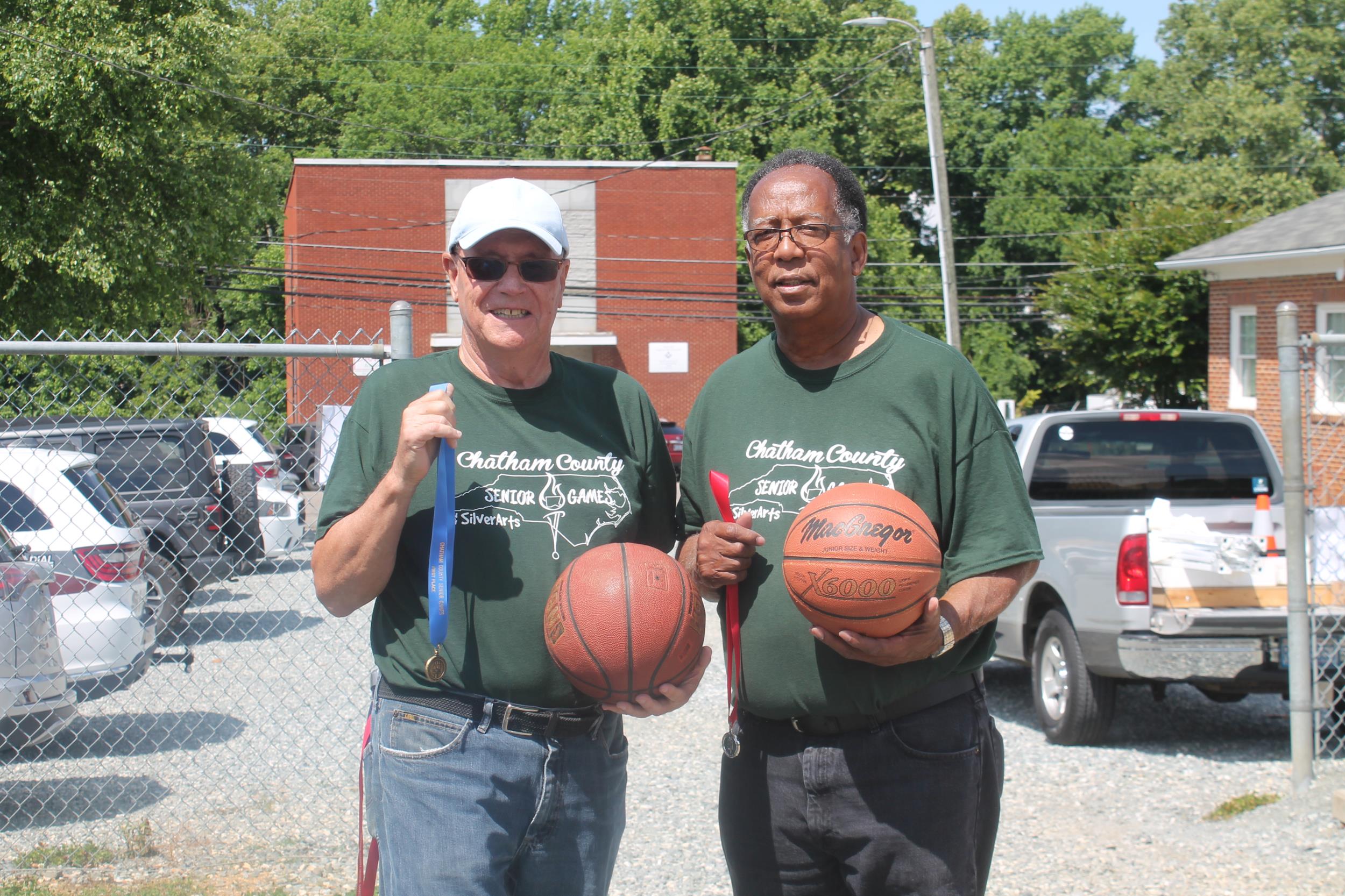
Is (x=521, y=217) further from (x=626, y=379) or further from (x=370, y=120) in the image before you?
(x=370, y=120)

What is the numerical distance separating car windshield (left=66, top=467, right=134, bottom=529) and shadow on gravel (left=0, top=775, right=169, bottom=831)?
68.5 inches

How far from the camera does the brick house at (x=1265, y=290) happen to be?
19.1m

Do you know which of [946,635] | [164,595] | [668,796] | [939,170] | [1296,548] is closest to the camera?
[946,635]

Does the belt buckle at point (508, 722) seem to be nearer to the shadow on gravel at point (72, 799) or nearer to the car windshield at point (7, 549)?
the shadow on gravel at point (72, 799)

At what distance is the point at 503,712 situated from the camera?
2598mm

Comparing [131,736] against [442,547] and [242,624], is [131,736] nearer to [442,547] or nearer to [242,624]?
[242,624]

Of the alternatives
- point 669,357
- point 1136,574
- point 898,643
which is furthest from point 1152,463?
point 669,357

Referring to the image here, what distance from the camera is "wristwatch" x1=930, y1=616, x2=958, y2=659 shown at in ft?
8.21

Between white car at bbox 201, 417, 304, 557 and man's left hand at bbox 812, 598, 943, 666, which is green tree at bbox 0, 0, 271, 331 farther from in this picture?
man's left hand at bbox 812, 598, 943, 666

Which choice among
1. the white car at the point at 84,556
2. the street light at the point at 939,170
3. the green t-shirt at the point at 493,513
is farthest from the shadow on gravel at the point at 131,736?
the street light at the point at 939,170

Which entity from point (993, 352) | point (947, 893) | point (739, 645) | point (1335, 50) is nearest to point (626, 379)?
point (739, 645)

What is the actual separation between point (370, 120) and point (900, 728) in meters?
53.2

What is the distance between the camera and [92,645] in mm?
6328

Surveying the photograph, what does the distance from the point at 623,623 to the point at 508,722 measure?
1.13ft
